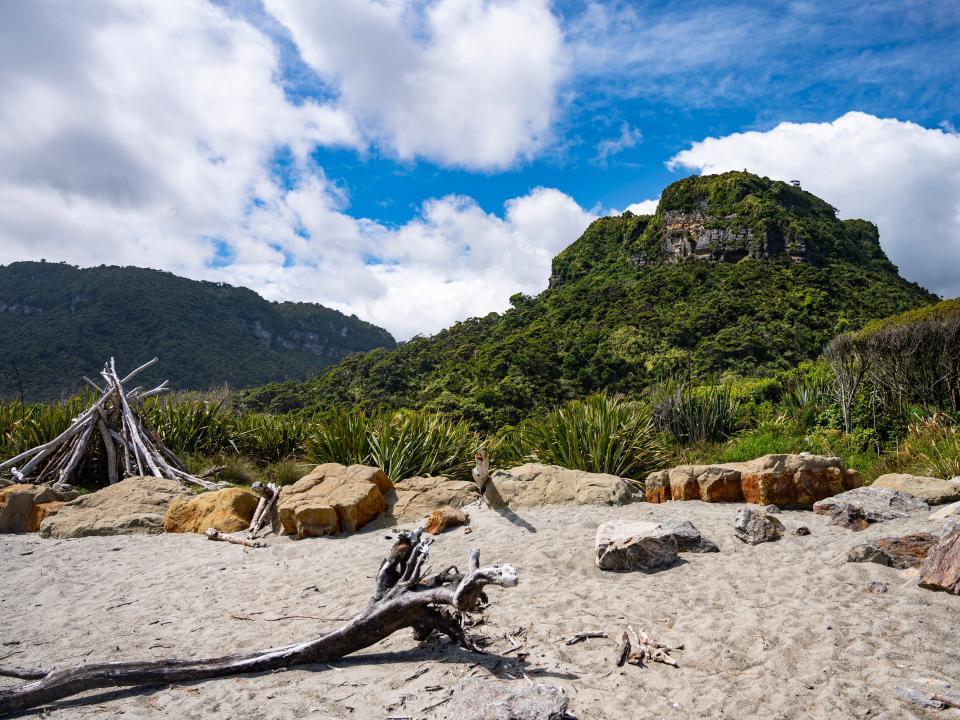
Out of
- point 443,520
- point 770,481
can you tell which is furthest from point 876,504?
point 443,520

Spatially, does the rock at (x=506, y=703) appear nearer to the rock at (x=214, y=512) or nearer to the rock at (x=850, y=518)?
the rock at (x=850, y=518)

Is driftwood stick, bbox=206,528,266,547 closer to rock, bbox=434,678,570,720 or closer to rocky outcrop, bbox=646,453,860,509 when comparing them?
rock, bbox=434,678,570,720

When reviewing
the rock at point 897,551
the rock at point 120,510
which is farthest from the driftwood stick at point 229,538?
the rock at point 897,551

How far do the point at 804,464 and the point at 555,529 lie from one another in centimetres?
331

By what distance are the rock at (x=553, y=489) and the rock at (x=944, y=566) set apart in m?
3.42

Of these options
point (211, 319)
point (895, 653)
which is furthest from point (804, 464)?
point (211, 319)

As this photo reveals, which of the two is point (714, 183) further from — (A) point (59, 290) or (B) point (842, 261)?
(A) point (59, 290)

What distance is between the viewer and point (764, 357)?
119 feet

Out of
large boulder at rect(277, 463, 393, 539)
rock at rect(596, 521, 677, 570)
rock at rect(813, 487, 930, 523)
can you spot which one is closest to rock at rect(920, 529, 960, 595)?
rock at rect(813, 487, 930, 523)

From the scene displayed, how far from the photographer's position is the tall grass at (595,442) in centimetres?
873

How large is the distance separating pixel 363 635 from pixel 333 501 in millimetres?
3675

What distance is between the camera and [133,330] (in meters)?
→ 70.6

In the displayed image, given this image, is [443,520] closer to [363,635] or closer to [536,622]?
[536,622]

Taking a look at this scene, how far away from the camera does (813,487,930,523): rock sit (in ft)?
19.0
